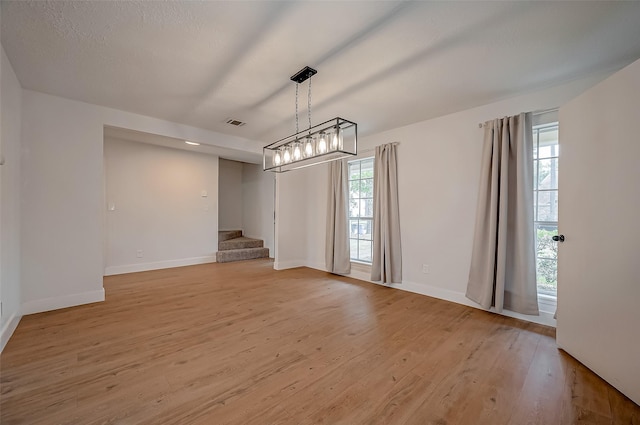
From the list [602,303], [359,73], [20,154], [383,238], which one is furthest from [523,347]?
[20,154]

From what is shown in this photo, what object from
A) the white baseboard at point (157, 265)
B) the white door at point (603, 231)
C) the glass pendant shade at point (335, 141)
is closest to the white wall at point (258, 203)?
the white baseboard at point (157, 265)

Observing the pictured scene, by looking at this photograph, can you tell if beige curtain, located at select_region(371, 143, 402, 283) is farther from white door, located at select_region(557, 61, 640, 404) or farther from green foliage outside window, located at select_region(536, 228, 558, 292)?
white door, located at select_region(557, 61, 640, 404)

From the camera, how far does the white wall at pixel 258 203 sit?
255 inches

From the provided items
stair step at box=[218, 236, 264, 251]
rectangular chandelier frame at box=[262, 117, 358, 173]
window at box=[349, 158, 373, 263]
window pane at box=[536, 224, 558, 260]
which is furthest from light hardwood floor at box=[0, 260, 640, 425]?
stair step at box=[218, 236, 264, 251]

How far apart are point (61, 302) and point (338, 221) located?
3.84 meters

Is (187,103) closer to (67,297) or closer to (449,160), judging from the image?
(67,297)

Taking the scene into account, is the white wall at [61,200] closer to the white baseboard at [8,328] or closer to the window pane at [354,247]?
the white baseboard at [8,328]

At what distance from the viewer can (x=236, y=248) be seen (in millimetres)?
6227

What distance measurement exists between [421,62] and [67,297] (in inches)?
180

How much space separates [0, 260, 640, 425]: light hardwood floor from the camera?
1443 mm

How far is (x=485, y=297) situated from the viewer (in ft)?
9.49

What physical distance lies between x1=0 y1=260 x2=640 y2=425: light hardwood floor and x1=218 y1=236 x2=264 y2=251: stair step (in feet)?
9.76

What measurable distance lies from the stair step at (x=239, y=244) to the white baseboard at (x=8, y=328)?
11.5ft

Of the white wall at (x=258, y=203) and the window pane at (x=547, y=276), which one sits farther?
the white wall at (x=258, y=203)
